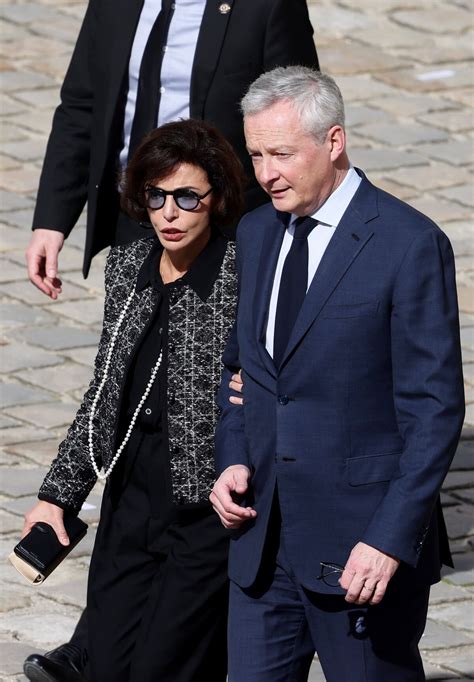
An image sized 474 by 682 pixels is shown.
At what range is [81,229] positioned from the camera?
9.85 meters

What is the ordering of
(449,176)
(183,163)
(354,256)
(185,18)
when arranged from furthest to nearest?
1. (449,176)
2. (185,18)
3. (183,163)
4. (354,256)

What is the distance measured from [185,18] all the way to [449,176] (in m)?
5.18

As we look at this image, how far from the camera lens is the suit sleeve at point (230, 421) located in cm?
436

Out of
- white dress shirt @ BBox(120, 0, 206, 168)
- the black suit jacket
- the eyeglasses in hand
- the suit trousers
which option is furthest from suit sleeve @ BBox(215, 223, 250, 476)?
white dress shirt @ BBox(120, 0, 206, 168)

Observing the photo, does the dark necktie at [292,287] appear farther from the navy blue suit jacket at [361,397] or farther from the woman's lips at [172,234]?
the woman's lips at [172,234]

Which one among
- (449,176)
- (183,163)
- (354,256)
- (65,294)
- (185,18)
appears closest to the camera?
(354,256)

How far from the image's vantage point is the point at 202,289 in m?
4.75


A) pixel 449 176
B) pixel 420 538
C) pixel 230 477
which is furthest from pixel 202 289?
pixel 449 176

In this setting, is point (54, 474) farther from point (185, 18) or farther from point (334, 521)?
point (185, 18)

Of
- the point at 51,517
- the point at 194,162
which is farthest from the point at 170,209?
the point at 51,517

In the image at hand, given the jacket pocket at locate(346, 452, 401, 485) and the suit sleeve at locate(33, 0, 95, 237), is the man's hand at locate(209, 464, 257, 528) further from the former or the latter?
the suit sleeve at locate(33, 0, 95, 237)

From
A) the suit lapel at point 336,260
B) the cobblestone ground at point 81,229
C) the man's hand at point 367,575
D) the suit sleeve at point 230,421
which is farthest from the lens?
the cobblestone ground at point 81,229

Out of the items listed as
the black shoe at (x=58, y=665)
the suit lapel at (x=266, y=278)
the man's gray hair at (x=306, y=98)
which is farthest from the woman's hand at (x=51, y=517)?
the man's gray hair at (x=306, y=98)

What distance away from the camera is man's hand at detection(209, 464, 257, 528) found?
4227mm
